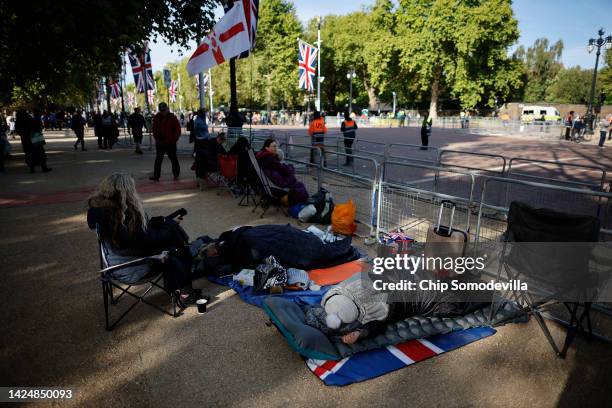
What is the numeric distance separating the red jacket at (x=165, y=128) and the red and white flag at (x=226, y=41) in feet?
8.85

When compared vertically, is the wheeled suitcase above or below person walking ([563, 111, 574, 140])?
below

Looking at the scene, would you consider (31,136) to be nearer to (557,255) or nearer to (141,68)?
(141,68)

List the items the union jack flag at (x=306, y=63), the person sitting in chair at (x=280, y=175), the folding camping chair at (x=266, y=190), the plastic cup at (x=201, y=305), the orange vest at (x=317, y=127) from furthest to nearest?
the union jack flag at (x=306, y=63) → the orange vest at (x=317, y=127) → the person sitting in chair at (x=280, y=175) → the folding camping chair at (x=266, y=190) → the plastic cup at (x=201, y=305)

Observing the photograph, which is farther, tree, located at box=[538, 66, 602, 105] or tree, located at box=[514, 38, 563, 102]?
tree, located at box=[514, 38, 563, 102]

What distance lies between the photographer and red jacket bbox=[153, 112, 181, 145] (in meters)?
10.2

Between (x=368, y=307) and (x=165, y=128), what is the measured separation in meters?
8.65

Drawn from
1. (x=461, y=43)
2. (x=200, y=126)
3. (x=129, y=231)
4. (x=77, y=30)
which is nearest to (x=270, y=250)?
(x=129, y=231)

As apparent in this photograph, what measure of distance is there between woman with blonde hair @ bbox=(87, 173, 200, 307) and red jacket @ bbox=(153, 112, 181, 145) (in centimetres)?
690

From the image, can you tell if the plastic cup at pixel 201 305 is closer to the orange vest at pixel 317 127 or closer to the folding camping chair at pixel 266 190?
the folding camping chair at pixel 266 190

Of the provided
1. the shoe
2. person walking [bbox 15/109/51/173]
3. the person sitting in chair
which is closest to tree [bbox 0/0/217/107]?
person walking [bbox 15/109/51/173]

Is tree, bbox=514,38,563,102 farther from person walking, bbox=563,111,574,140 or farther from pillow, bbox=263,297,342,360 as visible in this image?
pillow, bbox=263,297,342,360

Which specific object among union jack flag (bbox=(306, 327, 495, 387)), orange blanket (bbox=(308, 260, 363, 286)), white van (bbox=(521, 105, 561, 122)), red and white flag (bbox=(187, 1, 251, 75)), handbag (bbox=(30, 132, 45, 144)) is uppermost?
red and white flag (bbox=(187, 1, 251, 75))

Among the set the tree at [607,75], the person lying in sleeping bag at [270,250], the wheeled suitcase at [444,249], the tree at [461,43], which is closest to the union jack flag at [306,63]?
the person lying in sleeping bag at [270,250]

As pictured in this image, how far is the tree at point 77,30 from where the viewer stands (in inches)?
444
